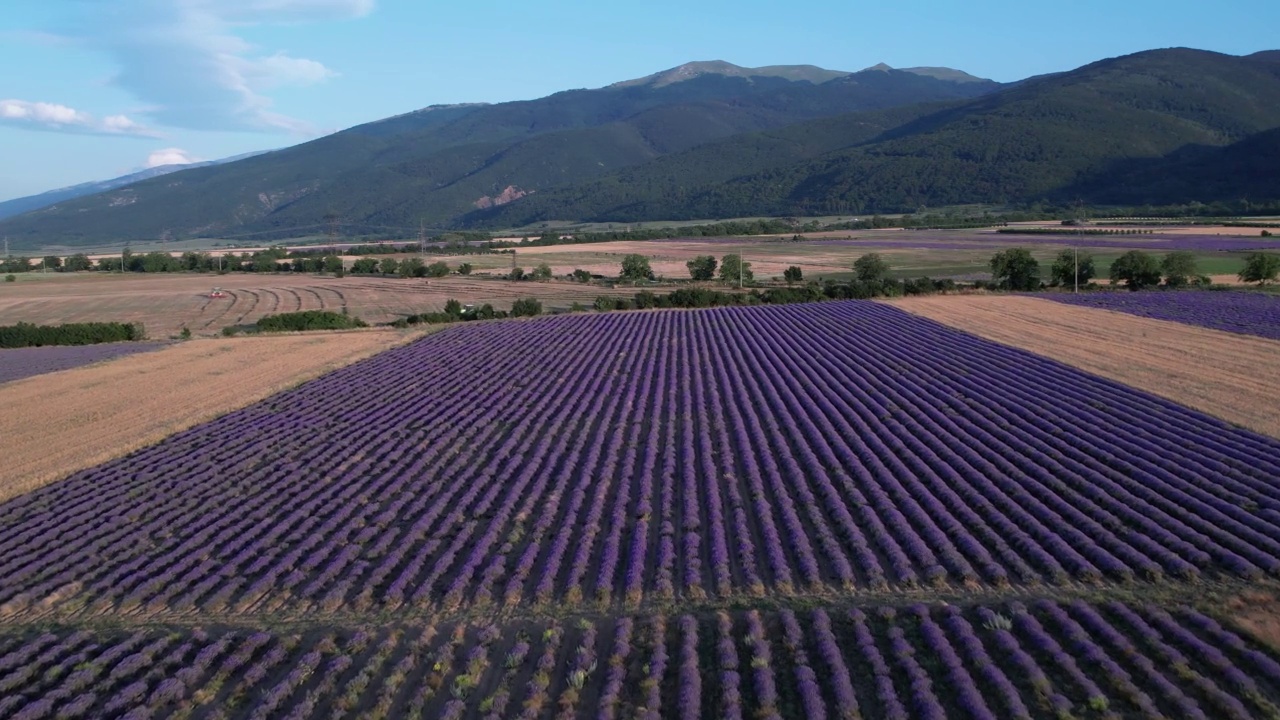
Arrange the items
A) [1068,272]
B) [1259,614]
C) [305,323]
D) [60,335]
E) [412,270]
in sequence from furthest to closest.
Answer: [412,270]
[1068,272]
[305,323]
[60,335]
[1259,614]

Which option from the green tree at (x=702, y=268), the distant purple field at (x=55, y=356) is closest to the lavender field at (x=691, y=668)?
the distant purple field at (x=55, y=356)

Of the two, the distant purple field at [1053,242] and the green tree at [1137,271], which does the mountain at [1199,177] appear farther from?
the green tree at [1137,271]

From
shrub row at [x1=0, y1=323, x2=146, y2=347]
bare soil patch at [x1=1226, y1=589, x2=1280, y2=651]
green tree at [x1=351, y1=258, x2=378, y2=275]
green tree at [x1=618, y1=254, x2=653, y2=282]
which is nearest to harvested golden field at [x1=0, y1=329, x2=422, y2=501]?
shrub row at [x1=0, y1=323, x2=146, y2=347]

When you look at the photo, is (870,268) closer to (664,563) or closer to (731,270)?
(731,270)

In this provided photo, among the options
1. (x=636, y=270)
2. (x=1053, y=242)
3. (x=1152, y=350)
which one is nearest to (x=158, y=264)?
(x=636, y=270)

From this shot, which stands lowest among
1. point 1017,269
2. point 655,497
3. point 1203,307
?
point 655,497

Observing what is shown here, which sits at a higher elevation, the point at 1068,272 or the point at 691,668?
the point at 1068,272

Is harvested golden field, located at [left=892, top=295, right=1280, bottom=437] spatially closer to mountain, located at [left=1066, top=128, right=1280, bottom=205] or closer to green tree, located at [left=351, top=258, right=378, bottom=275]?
green tree, located at [left=351, top=258, right=378, bottom=275]
